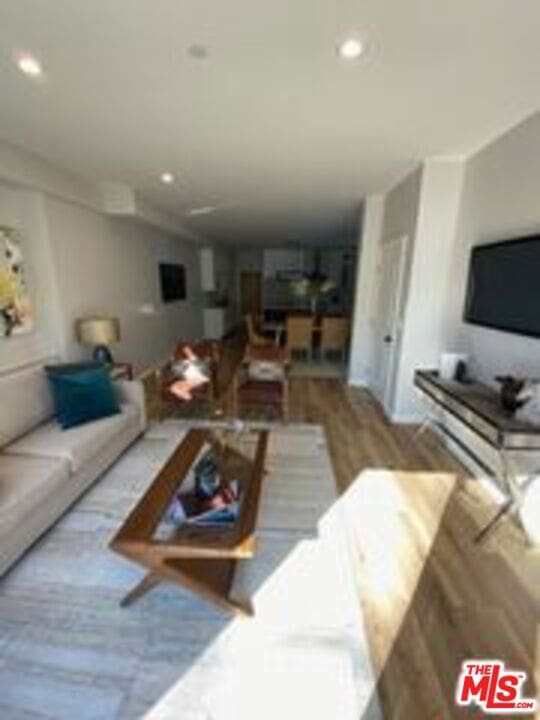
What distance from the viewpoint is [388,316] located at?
4344mm

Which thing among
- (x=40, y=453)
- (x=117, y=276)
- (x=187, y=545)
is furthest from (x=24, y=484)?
(x=117, y=276)

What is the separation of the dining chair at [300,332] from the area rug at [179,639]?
491 centimetres

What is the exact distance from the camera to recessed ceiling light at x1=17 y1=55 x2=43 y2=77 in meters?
1.81

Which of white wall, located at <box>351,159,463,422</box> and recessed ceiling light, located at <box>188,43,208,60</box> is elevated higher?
recessed ceiling light, located at <box>188,43,208,60</box>

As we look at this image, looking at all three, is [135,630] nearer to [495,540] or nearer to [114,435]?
[114,435]

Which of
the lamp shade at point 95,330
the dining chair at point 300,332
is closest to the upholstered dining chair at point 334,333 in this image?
the dining chair at point 300,332

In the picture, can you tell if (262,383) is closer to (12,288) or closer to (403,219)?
(403,219)

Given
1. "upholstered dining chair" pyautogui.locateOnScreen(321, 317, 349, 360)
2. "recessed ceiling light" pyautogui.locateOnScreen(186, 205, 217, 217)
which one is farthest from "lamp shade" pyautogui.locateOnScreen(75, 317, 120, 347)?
"upholstered dining chair" pyautogui.locateOnScreen(321, 317, 349, 360)

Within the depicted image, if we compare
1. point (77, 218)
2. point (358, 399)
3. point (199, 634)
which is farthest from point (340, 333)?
point (199, 634)

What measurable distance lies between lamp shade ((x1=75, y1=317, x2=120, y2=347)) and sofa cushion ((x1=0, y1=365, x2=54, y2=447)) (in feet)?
3.14

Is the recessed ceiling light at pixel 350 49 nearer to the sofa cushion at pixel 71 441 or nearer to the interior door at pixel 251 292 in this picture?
the sofa cushion at pixel 71 441

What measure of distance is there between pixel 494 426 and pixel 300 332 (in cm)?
500

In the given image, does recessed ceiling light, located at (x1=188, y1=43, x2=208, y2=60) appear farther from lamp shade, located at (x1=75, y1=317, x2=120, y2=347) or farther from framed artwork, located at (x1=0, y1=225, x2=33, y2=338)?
lamp shade, located at (x1=75, y1=317, x2=120, y2=347)

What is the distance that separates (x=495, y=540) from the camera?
2.23 meters
